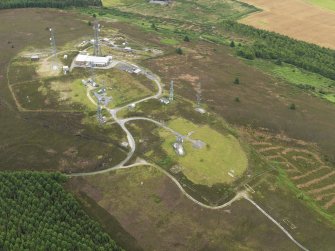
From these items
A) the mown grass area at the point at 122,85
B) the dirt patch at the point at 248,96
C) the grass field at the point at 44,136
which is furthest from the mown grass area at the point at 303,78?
the grass field at the point at 44,136

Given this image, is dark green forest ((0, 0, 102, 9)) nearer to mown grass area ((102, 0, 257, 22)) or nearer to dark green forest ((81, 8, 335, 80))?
dark green forest ((81, 8, 335, 80))

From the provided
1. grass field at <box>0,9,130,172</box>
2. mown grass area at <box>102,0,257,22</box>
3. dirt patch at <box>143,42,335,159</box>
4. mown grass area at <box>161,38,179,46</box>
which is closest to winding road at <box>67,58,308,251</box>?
grass field at <box>0,9,130,172</box>

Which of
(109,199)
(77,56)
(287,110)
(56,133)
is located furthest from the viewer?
(77,56)

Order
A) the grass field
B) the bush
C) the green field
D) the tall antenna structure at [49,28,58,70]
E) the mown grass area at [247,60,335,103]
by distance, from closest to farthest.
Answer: the grass field → the tall antenna structure at [49,28,58,70] → the mown grass area at [247,60,335,103] → the bush → the green field

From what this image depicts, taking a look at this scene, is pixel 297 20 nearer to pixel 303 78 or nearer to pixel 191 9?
pixel 191 9

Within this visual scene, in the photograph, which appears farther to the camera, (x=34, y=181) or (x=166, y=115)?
(x=166, y=115)

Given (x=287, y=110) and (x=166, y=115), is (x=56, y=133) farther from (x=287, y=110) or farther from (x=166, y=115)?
(x=287, y=110)

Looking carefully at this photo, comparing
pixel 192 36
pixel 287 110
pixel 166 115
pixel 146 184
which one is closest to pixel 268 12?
pixel 192 36
